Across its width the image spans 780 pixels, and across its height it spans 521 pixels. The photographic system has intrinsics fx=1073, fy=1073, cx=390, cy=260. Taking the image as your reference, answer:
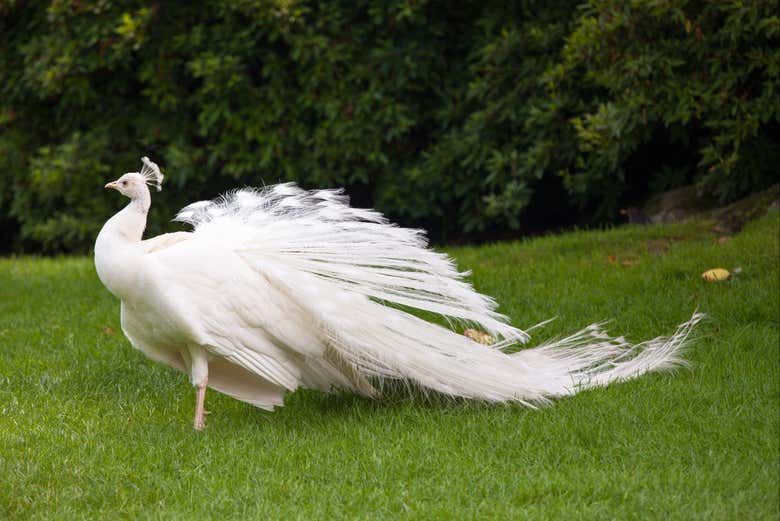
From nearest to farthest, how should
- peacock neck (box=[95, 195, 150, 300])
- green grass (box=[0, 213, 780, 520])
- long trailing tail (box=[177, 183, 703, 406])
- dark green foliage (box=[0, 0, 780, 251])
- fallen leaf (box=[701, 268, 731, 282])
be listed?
green grass (box=[0, 213, 780, 520]) < peacock neck (box=[95, 195, 150, 300]) < long trailing tail (box=[177, 183, 703, 406]) < fallen leaf (box=[701, 268, 731, 282]) < dark green foliage (box=[0, 0, 780, 251])

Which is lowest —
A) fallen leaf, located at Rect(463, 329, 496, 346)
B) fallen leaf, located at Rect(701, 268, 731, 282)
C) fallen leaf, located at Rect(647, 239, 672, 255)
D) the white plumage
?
fallen leaf, located at Rect(647, 239, 672, 255)

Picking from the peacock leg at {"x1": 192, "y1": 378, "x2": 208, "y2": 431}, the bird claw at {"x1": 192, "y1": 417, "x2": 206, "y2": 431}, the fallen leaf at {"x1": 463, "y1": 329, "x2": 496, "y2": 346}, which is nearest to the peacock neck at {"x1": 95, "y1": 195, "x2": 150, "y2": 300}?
the peacock leg at {"x1": 192, "y1": 378, "x2": 208, "y2": 431}

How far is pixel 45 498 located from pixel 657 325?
11.0ft

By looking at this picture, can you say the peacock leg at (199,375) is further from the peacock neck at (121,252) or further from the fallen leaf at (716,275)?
the fallen leaf at (716,275)

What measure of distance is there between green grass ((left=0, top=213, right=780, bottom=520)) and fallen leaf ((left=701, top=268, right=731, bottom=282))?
0.09 metres

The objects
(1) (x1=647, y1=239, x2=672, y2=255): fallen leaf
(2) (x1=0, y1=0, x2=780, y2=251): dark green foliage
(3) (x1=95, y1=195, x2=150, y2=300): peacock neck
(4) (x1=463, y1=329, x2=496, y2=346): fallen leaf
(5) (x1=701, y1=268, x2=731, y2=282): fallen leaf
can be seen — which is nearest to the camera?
(3) (x1=95, y1=195, x2=150, y2=300): peacock neck

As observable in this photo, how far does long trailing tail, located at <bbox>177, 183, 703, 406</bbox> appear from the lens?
4.48 meters

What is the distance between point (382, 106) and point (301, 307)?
16.5ft

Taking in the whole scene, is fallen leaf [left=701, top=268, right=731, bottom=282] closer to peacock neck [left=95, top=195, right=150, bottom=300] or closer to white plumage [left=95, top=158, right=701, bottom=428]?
white plumage [left=95, top=158, right=701, bottom=428]

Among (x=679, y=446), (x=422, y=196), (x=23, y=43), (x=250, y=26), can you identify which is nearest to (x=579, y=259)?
Answer: (x=422, y=196)

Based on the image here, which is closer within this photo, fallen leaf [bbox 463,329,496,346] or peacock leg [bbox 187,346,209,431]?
peacock leg [bbox 187,346,209,431]

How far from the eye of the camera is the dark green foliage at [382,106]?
25.1ft

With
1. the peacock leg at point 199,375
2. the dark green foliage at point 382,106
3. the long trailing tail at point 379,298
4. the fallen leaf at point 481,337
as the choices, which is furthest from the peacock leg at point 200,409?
the dark green foliage at point 382,106

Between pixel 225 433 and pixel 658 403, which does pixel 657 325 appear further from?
pixel 225 433
